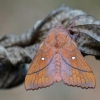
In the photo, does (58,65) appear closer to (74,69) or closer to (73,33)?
(74,69)

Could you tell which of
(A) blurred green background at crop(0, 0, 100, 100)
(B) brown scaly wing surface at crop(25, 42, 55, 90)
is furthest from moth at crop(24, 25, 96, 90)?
(A) blurred green background at crop(0, 0, 100, 100)

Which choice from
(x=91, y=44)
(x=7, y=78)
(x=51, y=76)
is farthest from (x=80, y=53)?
(x=7, y=78)

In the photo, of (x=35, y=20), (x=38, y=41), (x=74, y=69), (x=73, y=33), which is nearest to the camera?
(x=74, y=69)

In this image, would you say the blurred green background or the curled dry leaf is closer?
the curled dry leaf

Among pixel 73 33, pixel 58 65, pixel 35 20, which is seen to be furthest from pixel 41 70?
pixel 35 20

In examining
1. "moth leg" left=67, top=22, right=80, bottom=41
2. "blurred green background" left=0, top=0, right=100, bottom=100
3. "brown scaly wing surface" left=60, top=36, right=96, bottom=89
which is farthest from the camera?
"blurred green background" left=0, top=0, right=100, bottom=100

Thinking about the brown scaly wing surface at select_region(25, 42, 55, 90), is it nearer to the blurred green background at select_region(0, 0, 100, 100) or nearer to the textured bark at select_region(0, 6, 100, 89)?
the textured bark at select_region(0, 6, 100, 89)

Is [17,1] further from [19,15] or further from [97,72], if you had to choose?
[97,72]
